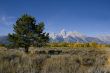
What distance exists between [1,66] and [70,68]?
365 cm

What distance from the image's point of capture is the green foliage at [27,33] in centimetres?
3631

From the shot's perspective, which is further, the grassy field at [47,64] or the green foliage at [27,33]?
the green foliage at [27,33]

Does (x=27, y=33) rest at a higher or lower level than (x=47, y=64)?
higher

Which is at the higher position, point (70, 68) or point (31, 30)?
point (31, 30)

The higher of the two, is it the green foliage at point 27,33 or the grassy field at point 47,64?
the green foliage at point 27,33

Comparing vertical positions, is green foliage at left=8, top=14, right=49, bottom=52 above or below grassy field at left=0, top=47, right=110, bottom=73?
above

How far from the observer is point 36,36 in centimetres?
3734

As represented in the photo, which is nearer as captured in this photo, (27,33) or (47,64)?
(47,64)

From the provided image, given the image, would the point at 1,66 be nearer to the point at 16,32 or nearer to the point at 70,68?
the point at 70,68

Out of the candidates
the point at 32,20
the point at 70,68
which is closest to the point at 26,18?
the point at 32,20

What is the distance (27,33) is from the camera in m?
36.7

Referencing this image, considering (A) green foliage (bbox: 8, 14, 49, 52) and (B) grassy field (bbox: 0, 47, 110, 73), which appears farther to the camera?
(A) green foliage (bbox: 8, 14, 49, 52)

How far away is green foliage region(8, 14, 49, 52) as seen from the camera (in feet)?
119

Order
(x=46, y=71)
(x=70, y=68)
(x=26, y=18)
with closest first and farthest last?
(x=46, y=71) → (x=70, y=68) → (x=26, y=18)
